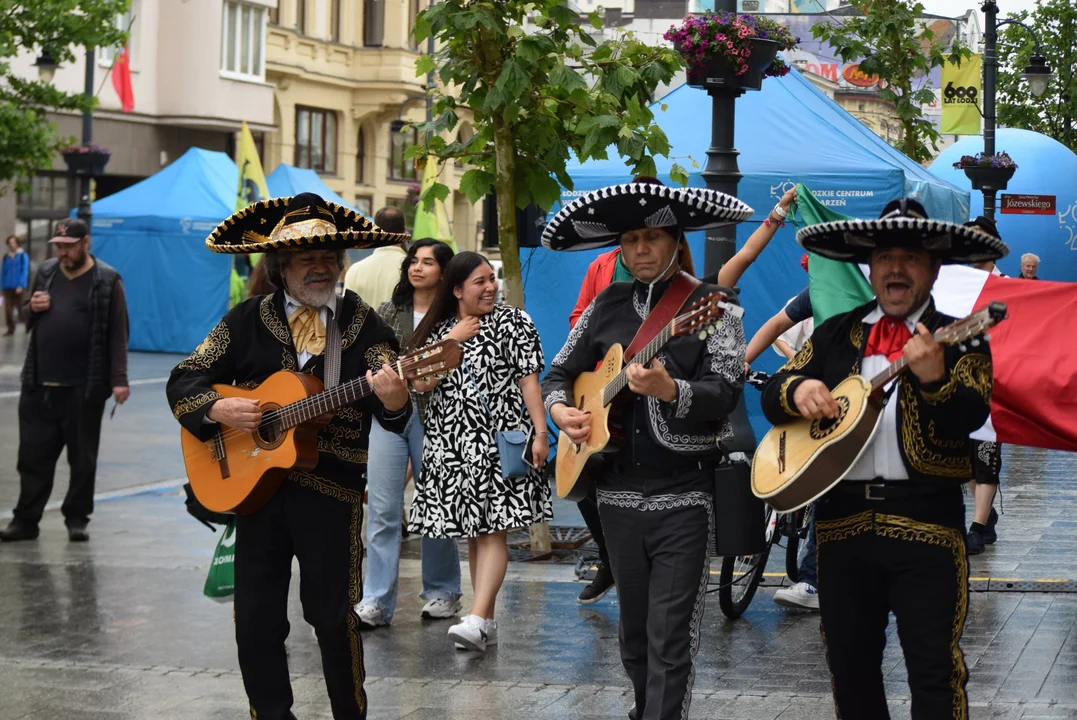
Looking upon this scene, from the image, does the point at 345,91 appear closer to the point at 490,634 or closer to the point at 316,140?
the point at 316,140

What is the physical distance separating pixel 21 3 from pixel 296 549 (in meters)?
14.2

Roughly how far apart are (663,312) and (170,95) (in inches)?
1364

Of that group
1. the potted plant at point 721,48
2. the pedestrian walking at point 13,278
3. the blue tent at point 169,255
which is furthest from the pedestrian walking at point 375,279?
the pedestrian walking at point 13,278

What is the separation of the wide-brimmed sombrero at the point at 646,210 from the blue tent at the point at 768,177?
8120 millimetres

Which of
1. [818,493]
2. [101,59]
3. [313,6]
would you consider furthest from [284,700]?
[313,6]

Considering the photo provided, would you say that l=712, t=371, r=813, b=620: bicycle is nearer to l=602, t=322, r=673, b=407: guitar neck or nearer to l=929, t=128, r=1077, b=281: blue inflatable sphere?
l=602, t=322, r=673, b=407: guitar neck

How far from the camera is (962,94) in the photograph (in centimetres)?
2366

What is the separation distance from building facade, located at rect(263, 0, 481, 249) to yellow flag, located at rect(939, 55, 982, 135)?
2260 cm

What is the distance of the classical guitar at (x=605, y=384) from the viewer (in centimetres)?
533

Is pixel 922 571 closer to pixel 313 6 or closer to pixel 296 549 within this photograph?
pixel 296 549

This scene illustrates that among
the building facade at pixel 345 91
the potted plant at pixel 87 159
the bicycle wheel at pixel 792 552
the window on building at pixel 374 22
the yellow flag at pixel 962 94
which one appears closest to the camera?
the bicycle wheel at pixel 792 552

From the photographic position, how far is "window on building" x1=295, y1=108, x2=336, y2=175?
4584 cm

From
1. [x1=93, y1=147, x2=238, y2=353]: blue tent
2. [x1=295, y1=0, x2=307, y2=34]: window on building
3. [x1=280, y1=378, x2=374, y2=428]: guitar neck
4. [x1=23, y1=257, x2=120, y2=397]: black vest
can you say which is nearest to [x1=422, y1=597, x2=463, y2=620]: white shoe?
[x1=280, y1=378, x2=374, y2=428]: guitar neck

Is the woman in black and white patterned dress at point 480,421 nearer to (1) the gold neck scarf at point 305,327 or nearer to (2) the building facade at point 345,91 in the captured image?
(1) the gold neck scarf at point 305,327
